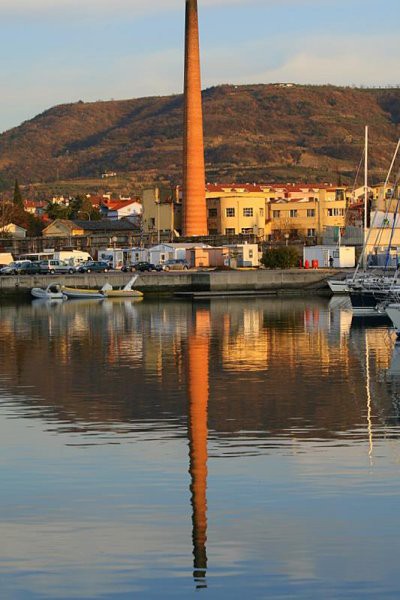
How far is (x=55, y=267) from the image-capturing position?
338 feet

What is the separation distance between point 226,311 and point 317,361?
3158 centimetres

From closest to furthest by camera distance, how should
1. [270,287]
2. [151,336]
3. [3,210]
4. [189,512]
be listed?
[189,512], [151,336], [270,287], [3,210]

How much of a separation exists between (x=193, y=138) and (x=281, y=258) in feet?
52.0

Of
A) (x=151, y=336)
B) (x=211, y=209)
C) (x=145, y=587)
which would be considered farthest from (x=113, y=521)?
(x=211, y=209)

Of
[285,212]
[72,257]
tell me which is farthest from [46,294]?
[285,212]

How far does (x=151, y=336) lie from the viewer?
55156mm

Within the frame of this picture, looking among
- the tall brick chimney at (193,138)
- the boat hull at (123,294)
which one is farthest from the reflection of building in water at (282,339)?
the tall brick chimney at (193,138)

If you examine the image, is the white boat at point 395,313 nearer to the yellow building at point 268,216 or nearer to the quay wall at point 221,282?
the quay wall at point 221,282

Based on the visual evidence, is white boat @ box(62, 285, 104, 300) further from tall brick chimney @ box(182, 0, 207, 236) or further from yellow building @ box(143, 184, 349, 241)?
yellow building @ box(143, 184, 349, 241)

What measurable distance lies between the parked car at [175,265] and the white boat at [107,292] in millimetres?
12370

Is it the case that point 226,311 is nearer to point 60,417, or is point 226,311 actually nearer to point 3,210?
point 60,417

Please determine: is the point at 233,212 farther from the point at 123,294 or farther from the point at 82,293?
the point at 123,294

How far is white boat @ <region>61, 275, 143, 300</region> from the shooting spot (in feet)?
297

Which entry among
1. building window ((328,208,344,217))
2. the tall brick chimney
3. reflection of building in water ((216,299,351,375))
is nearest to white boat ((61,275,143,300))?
reflection of building in water ((216,299,351,375))
